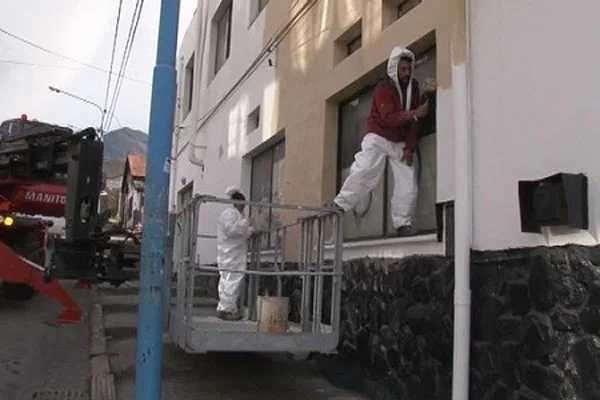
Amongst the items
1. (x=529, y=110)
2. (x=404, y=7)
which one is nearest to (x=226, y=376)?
(x=404, y=7)

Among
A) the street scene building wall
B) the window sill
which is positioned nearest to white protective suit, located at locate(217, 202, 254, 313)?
the window sill

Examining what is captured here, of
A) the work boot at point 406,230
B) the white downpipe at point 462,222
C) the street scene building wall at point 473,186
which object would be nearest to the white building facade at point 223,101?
the street scene building wall at point 473,186

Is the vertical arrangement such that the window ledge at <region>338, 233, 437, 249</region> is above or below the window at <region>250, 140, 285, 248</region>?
below

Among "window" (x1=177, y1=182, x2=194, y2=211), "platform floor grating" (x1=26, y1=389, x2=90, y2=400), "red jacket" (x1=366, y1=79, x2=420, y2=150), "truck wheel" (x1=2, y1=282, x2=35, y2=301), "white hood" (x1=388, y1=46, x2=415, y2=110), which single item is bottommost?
"platform floor grating" (x1=26, y1=389, x2=90, y2=400)

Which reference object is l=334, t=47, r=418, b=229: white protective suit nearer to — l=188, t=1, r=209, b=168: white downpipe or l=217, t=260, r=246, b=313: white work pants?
l=217, t=260, r=246, b=313: white work pants

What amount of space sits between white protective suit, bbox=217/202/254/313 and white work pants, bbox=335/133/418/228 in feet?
4.71

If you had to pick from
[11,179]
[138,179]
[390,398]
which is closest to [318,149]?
[390,398]

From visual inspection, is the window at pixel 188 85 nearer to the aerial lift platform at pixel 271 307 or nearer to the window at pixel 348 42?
the window at pixel 348 42

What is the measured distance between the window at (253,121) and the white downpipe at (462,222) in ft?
20.0

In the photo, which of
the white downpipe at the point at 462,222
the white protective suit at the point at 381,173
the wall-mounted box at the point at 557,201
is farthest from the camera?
the white protective suit at the point at 381,173

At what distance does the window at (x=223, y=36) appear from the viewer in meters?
13.8

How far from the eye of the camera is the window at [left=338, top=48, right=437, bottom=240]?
233 inches

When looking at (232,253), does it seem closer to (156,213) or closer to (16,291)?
(156,213)

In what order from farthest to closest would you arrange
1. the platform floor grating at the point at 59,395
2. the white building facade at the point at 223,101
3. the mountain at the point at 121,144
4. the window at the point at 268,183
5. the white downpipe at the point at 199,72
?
the mountain at the point at 121,144
the white downpipe at the point at 199,72
the white building facade at the point at 223,101
the window at the point at 268,183
the platform floor grating at the point at 59,395
